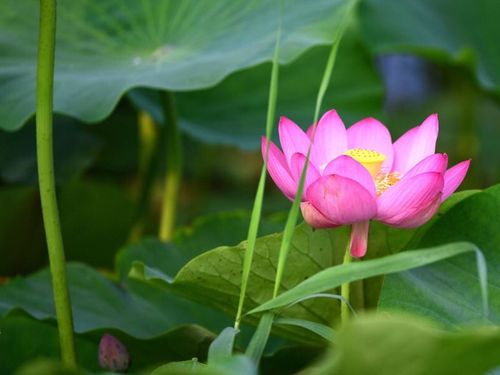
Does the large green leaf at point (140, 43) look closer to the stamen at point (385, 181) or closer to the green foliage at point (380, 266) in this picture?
the stamen at point (385, 181)

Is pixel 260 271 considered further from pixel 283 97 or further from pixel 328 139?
pixel 283 97

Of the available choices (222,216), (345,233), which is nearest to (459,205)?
(345,233)

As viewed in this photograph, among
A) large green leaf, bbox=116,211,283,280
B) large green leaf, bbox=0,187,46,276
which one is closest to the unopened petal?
large green leaf, bbox=116,211,283,280

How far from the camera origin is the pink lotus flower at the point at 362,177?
0.89 metres

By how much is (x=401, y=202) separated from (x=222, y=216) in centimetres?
63

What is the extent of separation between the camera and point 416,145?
3.43 feet

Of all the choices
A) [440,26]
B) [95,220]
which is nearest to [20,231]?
[95,220]

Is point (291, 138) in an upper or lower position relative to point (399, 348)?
upper

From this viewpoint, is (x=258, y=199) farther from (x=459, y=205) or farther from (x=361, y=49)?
(x=361, y=49)

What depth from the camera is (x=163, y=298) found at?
1.35 meters

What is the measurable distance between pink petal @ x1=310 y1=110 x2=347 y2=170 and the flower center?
3 cm

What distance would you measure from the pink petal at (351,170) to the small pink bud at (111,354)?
0.96 ft

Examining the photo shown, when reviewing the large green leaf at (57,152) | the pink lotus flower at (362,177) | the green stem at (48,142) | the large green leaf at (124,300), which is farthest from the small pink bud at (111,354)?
the large green leaf at (57,152)

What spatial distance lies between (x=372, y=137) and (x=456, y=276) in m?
0.18
